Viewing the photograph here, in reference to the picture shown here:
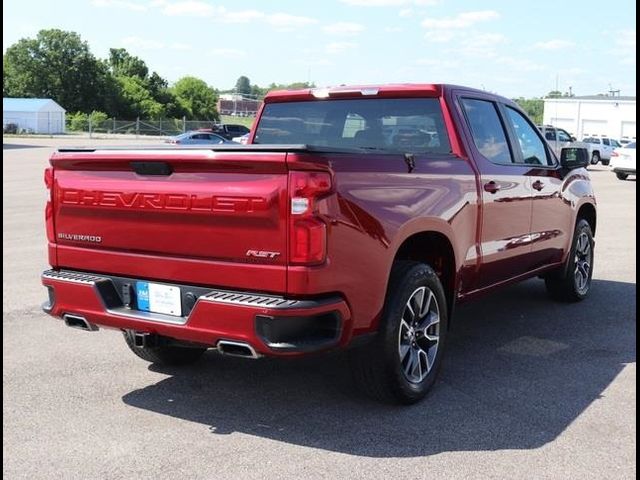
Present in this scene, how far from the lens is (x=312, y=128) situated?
584cm

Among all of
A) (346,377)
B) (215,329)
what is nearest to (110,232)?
(215,329)

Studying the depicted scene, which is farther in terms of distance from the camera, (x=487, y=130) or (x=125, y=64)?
(x=125, y=64)

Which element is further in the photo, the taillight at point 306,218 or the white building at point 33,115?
the white building at point 33,115

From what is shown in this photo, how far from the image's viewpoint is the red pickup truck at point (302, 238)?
379 centimetres

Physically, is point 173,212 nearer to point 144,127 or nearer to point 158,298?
point 158,298

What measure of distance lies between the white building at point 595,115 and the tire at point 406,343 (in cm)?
6958

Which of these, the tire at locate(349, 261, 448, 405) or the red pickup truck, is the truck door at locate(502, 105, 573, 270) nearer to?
the red pickup truck

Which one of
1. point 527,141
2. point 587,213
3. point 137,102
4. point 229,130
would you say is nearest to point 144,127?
point 137,102

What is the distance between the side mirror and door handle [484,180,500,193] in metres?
1.57

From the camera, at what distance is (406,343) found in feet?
15.1

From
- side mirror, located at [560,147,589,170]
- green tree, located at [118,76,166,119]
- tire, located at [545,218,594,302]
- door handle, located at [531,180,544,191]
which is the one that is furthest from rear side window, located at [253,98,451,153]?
green tree, located at [118,76,166,119]

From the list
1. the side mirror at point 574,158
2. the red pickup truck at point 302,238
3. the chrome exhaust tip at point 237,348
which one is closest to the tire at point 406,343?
the red pickup truck at point 302,238

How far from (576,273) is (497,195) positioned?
90.9 inches

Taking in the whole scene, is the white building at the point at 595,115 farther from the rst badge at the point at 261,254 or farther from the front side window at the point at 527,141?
the rst badge at the point at 261,254
